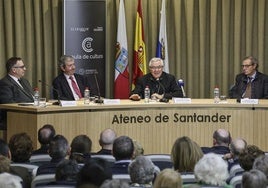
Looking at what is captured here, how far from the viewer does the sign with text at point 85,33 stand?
372 inches

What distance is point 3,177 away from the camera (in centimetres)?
372

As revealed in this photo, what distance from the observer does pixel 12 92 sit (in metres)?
8.11

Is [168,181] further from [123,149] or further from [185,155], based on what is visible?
[123,149]

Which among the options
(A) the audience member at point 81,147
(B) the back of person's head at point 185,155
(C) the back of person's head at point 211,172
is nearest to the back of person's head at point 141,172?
(C) the back of person's head at point 211,172

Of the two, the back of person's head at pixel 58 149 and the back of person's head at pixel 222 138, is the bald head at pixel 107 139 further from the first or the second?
the back of person's head at pixel 222 138

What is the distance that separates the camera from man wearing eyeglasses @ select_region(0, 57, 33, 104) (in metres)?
8.02

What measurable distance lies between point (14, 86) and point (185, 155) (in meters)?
3.92

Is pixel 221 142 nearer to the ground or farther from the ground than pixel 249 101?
nearer to the ground

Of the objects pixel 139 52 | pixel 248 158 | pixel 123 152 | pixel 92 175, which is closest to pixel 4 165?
pixel 92 175

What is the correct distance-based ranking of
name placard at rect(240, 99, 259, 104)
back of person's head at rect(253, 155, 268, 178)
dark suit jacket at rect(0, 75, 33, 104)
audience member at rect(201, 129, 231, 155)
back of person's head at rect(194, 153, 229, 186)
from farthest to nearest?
dark suit jacket at rect(0, 75, 33, 104), name placard at rect(240, 99, 259, 104), audience member at rect(201, 129, 231, 155), back of person's head at rect(253, 155, 268, 178), back of person's head at rect(194, 153, 229, 186)

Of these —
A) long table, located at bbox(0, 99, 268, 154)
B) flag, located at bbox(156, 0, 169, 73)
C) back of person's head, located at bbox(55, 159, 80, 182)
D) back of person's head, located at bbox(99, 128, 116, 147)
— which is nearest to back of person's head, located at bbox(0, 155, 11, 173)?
back of person's head, located at bbox(55, 159, 80, 182)

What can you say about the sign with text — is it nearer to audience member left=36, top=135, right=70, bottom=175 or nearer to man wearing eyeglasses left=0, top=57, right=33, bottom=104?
man wearing eyeglasses left=0, top=57, right=33, bottom=104

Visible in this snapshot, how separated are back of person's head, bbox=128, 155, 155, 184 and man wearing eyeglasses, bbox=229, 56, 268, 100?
4.88 metres

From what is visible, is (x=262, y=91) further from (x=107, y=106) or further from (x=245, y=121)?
(x=107, y=106)
